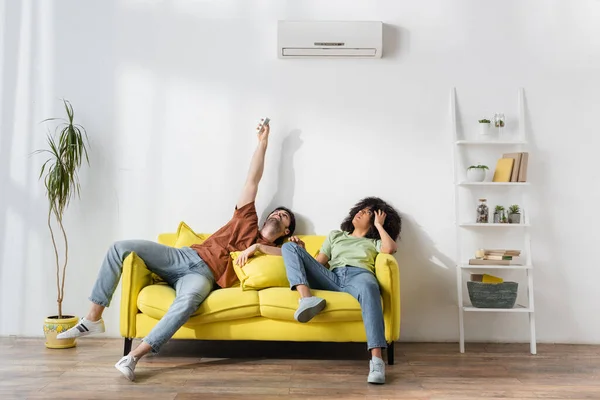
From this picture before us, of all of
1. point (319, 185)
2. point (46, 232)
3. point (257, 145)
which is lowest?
point (46, 232)

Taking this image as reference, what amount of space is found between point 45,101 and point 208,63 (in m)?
1.21

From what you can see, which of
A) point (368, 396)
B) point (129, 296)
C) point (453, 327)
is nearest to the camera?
point (368, 396)

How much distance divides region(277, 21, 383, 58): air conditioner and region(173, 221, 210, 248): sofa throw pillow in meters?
1.44

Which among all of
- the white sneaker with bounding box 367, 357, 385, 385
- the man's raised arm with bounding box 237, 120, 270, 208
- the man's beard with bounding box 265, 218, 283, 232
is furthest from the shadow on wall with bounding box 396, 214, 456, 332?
the white sneaker with bounding box 367, 357, 385, 385

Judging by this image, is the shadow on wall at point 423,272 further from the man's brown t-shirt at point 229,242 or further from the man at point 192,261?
the man's brown t-shirt at point 229,242

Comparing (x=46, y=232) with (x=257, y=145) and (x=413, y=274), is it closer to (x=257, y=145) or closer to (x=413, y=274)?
(x=257, y=145)

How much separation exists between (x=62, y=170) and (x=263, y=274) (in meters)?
1.59

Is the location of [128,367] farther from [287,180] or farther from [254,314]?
[287,180]

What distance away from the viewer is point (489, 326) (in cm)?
430

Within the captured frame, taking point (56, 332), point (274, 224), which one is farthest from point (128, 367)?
point (274, 224)

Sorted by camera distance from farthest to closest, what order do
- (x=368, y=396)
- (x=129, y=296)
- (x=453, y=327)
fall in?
(x=453, y=327) < (x=129, y=296) < (x=368, y=396)

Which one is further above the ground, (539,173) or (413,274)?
(539,173)

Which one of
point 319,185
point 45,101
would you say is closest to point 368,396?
point 319,185

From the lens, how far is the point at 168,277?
146 inches
